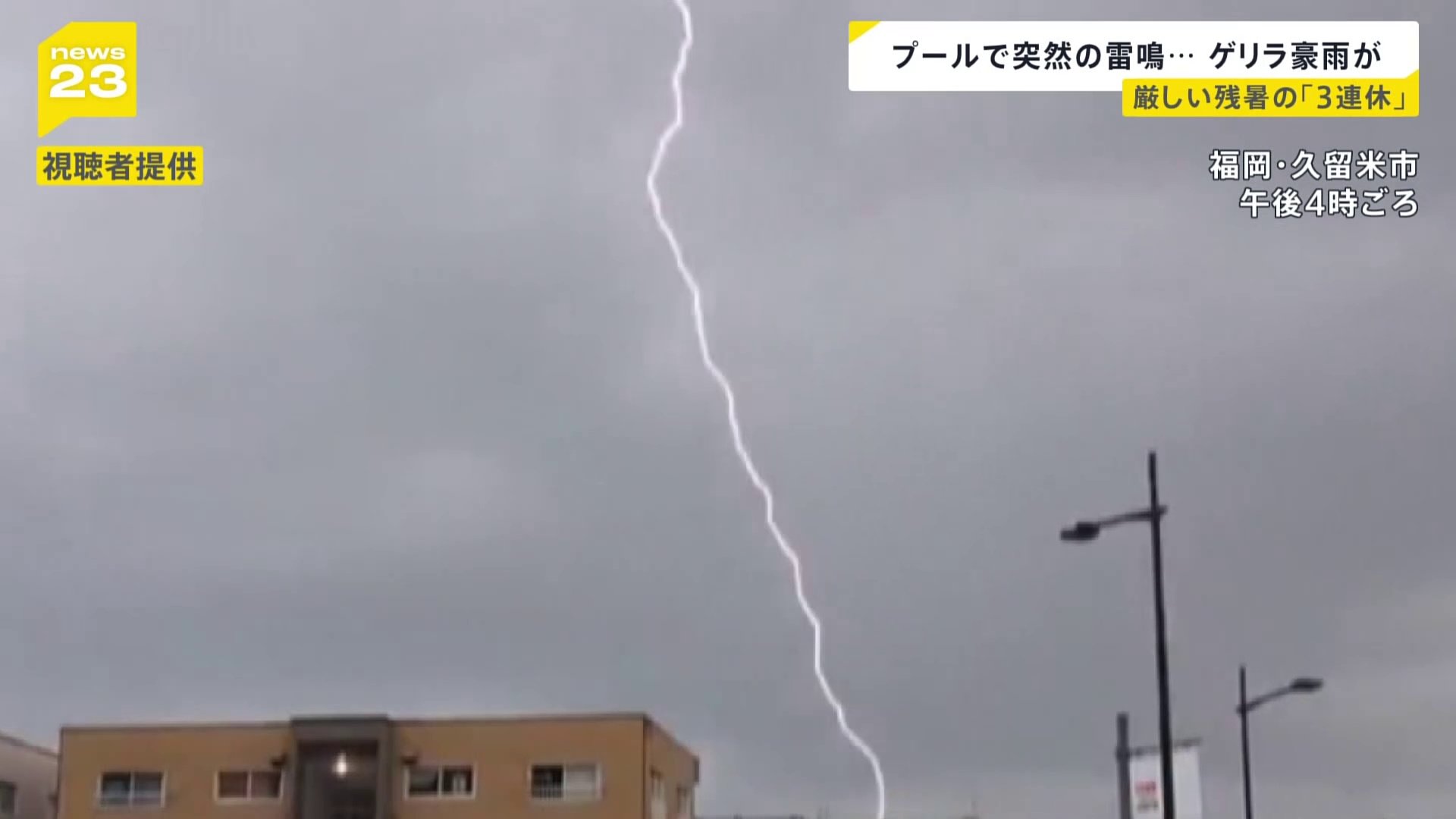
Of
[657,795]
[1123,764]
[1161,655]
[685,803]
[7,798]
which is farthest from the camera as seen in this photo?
[685,803]

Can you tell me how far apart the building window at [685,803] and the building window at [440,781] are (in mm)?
7408

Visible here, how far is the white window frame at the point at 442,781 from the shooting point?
5169 centimetres

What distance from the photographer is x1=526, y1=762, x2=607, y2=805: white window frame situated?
51312 millimetres

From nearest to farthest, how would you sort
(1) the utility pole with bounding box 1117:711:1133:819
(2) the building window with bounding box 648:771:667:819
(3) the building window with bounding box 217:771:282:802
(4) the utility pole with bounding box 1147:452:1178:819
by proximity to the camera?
(4) the utility pole with bounding box 1147:452:1178:819 < (1) the utility pole with bounding box 1117:711:1133:819 < (3) the building window with bounding box 217:771:282:802 < (2) the building window with bounding box 648:771:667:819

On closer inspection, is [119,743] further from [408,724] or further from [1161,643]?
[1161,643]

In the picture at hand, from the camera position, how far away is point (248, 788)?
5209 cm

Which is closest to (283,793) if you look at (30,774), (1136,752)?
(30,774)

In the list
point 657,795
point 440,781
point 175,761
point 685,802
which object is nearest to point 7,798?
point 175,761

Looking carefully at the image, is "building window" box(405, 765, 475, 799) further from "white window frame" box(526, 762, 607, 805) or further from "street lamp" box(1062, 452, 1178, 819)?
"street lamp" box(1062, 452, 1178, 819)

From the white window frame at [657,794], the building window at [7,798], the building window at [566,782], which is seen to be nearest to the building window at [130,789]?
the building window at [7,798]

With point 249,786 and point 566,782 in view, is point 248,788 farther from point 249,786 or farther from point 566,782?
point 566,782

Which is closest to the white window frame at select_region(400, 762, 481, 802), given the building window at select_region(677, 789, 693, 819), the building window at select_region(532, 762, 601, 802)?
the building window at select_region(532, 762, 601, 802)

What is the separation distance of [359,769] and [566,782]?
5.47 metres

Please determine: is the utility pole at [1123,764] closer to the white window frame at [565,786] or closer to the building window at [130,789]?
the white window frame at [565,786]
